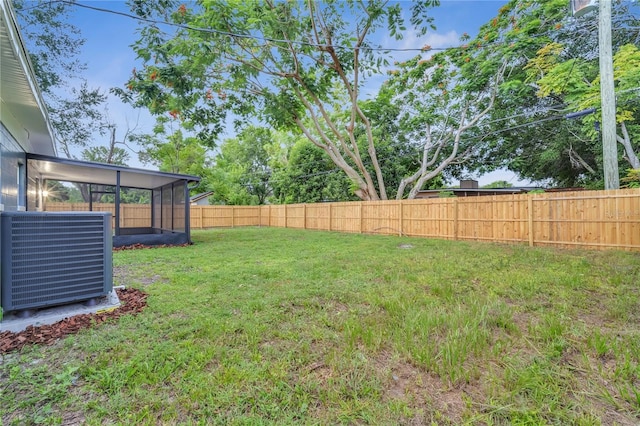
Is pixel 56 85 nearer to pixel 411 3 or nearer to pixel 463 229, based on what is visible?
pixel 411 3

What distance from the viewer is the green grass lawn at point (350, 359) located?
5.07 feet

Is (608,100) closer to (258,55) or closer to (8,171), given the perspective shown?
(258,55)

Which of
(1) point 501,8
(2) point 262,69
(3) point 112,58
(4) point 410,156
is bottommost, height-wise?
(4) point 410,156

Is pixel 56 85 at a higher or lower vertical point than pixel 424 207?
higher

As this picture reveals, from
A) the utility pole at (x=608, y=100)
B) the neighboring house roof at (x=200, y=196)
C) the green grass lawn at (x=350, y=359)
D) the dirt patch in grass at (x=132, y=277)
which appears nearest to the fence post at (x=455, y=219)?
the utility pole at (x=608, y=100)

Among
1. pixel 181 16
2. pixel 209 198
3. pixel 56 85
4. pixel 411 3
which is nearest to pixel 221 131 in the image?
pixel 181 16

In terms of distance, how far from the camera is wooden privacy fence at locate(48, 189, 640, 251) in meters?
6.35

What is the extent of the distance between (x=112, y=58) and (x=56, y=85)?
606 cm

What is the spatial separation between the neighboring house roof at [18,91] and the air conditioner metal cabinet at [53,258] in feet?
4.84

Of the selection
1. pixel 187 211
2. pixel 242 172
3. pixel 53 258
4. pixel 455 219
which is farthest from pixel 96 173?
pixel 242 172

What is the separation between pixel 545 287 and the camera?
12.0ft

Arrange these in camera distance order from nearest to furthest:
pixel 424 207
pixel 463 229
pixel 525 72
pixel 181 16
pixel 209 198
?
1. pixel 181 16
2. pixel 463 229
3. pixel 424 207
4. pixel 525 72
5. pixel 209 198

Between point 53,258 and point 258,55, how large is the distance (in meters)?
9.89

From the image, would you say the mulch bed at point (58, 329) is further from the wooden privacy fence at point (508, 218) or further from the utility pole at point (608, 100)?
the utility pole at point (608, 100)
